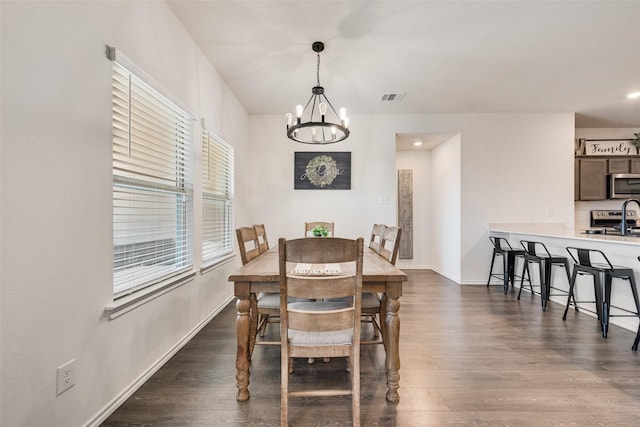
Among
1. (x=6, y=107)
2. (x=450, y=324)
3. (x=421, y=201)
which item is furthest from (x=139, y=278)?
(x=421, y=201)

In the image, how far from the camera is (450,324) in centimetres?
281

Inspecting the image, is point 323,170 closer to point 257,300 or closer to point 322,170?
point 322,170

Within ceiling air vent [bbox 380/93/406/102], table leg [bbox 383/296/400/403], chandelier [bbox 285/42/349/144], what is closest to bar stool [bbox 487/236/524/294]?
ceiling air vent [bbox 380/93/406/102]

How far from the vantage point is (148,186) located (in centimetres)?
193

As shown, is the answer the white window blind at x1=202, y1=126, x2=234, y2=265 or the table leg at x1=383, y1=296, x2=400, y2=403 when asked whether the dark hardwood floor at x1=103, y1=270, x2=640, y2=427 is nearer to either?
the table leg at x1=383, y1=296, x2=400, y2=403

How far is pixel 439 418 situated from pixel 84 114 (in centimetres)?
240

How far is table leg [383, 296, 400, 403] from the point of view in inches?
63.3

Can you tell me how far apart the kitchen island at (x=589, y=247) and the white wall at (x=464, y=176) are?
0.32 metres

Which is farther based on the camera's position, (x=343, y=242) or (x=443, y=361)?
(x=443, y=361)

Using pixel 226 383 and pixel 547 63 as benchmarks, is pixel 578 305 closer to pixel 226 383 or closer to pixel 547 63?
pixel 547 63

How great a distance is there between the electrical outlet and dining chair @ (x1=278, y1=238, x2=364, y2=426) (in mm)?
969

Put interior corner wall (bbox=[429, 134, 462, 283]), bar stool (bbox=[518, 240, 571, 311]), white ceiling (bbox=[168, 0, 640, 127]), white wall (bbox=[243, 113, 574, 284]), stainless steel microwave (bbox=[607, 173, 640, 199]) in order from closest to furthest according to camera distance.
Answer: white ceiling (bbox=[168, 0, 640, 127])
bar stool (bbox=[518, 240, 571, 311])
white wall (bbox=[243, 113, 574, 284])
interior corner wall (bbox=[429, 134, 462, 283])
stainless steel microwave (bbox=[607, 173, 640, 199])

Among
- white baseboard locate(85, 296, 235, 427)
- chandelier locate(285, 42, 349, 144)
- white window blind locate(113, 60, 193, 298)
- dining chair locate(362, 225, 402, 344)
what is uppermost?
chandelier locate(285, 42, 349, 144)

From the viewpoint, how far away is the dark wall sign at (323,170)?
4410 millimetres
